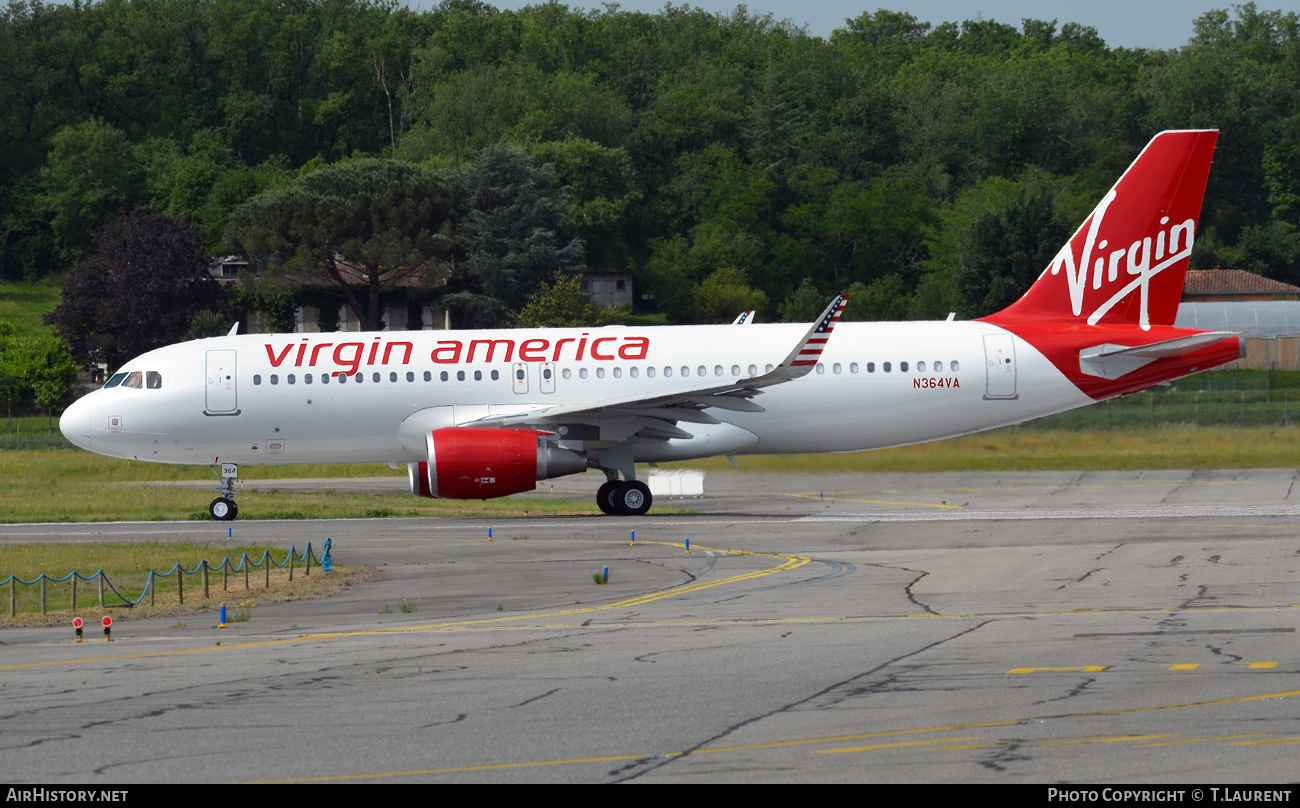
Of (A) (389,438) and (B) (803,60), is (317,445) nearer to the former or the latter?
(A) (389,438)

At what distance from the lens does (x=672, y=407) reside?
2762cm

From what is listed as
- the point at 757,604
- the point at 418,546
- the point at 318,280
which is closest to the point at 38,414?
the point at 318,280

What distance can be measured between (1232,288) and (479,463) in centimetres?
8188

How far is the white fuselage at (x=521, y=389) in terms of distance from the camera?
28.8 metres

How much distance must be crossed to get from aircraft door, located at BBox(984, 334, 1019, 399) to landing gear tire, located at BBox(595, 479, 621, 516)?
307 inches

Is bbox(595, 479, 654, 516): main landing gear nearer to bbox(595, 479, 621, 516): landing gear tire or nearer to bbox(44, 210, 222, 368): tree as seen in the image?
bbox(595, 479, 621, 516): landing gear tire

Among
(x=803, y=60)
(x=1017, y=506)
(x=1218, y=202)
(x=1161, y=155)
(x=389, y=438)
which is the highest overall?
(x=803, y=60)

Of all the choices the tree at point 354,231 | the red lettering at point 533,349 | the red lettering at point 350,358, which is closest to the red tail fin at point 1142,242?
the red lettering at point 533,349

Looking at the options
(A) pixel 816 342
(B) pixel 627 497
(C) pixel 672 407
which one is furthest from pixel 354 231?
(A) pixel 816 342

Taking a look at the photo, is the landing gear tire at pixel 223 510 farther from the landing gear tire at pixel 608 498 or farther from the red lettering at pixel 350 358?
the landing gear tire at pixel 608 498

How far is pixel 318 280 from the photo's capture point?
79000mm

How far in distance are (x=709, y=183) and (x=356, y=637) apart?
9018 centimetres

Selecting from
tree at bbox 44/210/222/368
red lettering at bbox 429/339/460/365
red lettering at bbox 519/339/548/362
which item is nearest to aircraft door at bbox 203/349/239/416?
red lettering at bbox 429/339/460/365

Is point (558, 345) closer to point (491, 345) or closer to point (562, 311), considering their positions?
point (491, 345)
